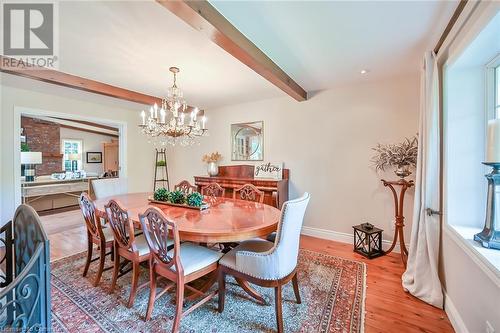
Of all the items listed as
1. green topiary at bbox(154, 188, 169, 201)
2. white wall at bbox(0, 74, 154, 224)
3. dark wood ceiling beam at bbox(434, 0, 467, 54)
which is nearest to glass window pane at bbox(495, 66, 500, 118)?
dark wood ceiling beam at bbox(434, 0, 467, 54)

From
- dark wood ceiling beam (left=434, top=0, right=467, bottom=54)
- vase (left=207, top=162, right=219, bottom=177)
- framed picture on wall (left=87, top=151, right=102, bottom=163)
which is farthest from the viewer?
framed picture on wall (left=87, top=151, right=102, bottom=163)

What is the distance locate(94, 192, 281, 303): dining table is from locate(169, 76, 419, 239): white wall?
1566mm

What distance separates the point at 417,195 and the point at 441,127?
2.18 feet

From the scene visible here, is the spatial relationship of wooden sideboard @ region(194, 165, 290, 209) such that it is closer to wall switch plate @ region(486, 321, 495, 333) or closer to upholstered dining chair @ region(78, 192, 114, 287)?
upholstered dining chair @ region(78, 192, 114, 287)

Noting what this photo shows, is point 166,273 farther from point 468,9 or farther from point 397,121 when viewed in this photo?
point 397,121

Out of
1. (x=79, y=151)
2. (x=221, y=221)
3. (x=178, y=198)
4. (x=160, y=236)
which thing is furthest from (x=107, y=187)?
(x=79, y=151)

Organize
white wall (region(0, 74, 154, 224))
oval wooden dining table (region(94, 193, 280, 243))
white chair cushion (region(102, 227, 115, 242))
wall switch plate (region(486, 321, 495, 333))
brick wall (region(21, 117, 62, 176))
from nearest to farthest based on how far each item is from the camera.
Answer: wall switch plate (region(486, 321, 495, 333)), oval wooden dining table (region(94, 193, 280, 243)), white chair cushion (region(102, 227, 115, 242)), white wall (region(0, 74, 154, 224)), brick wall (region(21, 117, 62, 176))

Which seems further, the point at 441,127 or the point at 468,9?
the point at 441,127

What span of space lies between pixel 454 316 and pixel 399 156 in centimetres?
163

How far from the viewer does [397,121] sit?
3.05 m

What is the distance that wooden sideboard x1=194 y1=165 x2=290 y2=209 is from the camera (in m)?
3.56

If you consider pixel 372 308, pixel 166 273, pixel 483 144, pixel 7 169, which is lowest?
pixel 372 308

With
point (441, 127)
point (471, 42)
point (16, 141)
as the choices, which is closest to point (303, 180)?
point (441, 127)

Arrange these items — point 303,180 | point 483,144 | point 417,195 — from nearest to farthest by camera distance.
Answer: point 483,144 < point 417,195 < point 303,180
